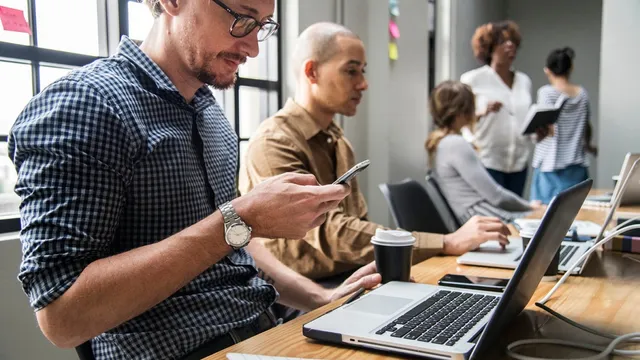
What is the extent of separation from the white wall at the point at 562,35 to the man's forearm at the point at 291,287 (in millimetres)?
6276

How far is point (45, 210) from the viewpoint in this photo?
32.8 inches

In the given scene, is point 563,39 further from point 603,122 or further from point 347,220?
point 347,220

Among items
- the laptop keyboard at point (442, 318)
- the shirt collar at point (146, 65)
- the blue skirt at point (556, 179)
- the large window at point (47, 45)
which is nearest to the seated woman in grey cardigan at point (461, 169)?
the blue skirt at point (556, 179)

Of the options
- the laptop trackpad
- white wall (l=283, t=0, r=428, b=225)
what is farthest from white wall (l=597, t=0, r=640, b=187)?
the laptop trackpad

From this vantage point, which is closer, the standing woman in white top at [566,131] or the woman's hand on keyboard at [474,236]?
the woman's hand on keyboard at [474,236]

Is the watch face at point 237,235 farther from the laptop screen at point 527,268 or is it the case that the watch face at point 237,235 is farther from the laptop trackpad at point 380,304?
the laptop screen at point 527,268

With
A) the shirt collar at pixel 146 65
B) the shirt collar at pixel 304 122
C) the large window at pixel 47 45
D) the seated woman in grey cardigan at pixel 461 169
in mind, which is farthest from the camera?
the seated woman in grey cardigan at pixel 461 169

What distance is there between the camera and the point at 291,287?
4.41 ft

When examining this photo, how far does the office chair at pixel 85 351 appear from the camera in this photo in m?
0.96

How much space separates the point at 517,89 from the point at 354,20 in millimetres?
1649

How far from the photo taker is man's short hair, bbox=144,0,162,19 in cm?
114

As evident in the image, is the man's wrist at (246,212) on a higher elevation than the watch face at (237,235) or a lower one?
higher

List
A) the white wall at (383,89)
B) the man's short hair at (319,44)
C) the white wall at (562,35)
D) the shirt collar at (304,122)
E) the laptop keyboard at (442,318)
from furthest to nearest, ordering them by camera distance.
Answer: the white wall at (562,35), the white wall at (383,89), the man's short hair at (319,44), the shirt collar at (304,122), the laptop keyboard at (442,318)

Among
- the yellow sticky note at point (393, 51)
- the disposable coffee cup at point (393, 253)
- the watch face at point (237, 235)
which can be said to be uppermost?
the yellow sticky note at point (393, 51)
